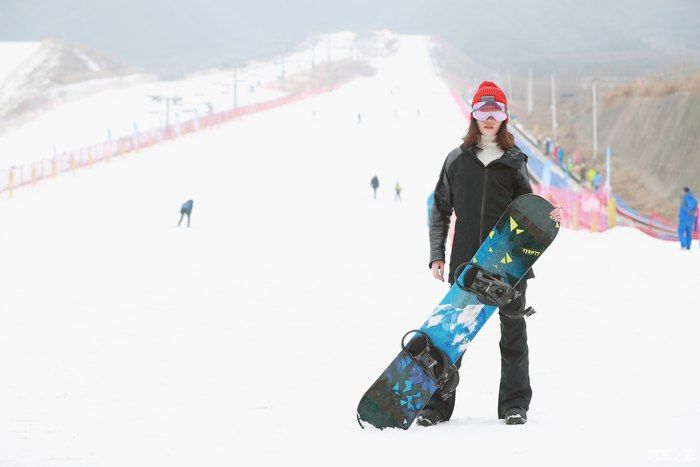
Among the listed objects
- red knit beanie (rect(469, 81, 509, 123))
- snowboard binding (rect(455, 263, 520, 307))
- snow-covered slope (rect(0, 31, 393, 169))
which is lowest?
snow-covered slope (rect(0, 31, 393, 169))

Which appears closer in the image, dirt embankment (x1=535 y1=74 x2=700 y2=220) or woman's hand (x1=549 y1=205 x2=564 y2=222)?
woman's hand (x1=549 y1=205 x2=564 y2=222)

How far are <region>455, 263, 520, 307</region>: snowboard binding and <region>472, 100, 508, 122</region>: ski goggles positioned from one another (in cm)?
75

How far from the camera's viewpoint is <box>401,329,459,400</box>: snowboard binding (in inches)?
182

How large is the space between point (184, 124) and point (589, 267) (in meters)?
42.3

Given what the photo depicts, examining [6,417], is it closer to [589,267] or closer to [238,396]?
[238,396]

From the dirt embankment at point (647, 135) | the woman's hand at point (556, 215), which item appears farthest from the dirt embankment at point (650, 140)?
the woman's hand at point (556, 215)

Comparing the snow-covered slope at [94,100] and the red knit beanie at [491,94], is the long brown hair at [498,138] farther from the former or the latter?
the snow-covered slope at [94,100]

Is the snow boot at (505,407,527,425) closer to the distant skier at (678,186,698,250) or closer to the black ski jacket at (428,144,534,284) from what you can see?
the black ski jacket at (428,144,534,284)

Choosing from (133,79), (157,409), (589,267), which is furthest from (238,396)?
(133,79)

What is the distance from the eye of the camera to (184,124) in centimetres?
5334

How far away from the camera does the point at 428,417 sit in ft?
15.6

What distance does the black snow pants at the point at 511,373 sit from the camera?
475 cm

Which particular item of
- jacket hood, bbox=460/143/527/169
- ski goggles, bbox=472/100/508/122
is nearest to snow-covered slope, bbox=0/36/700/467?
jacket hood, bbox=460/143/527/169

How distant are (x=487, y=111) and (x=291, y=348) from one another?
3.99 metres
